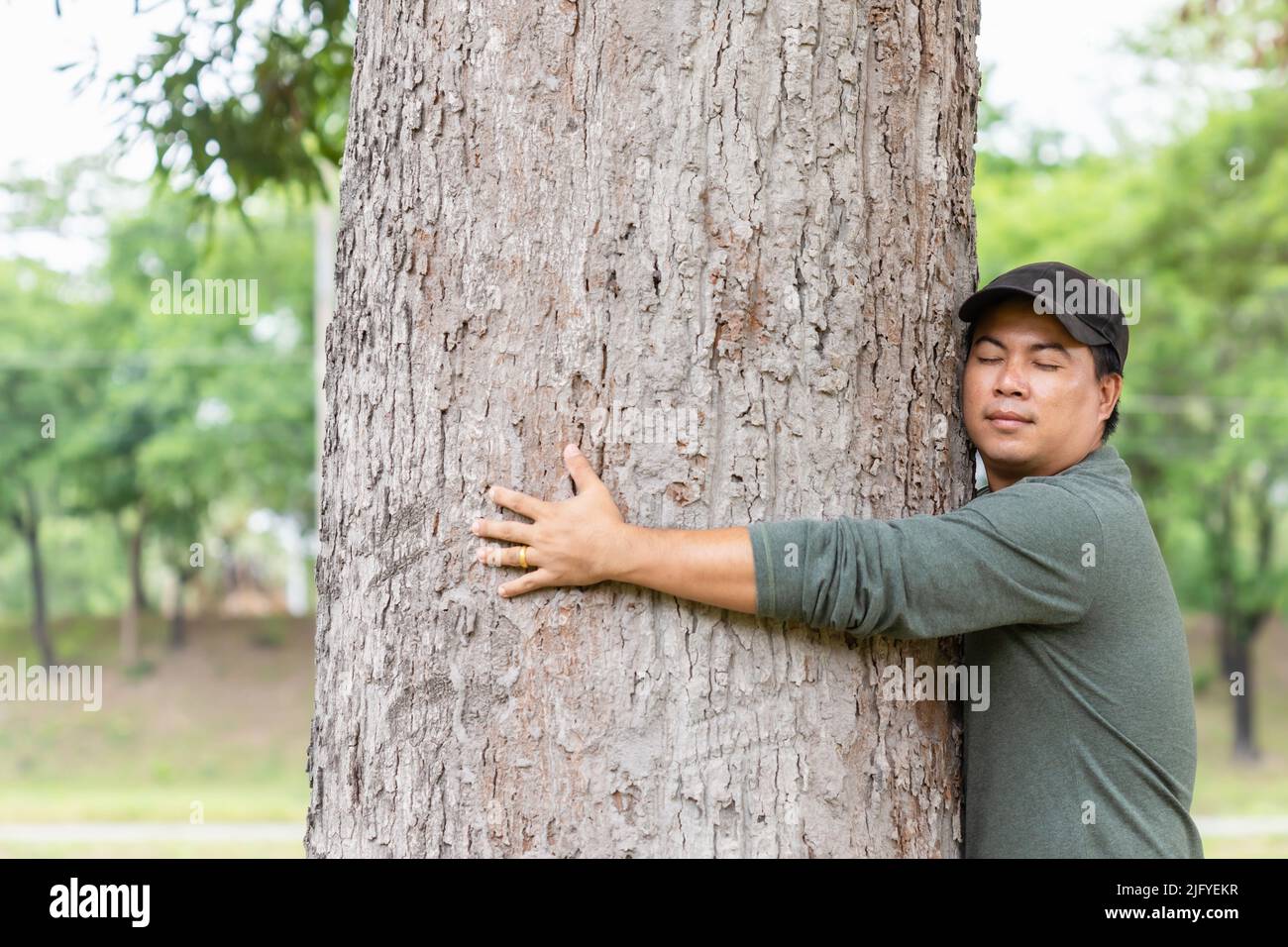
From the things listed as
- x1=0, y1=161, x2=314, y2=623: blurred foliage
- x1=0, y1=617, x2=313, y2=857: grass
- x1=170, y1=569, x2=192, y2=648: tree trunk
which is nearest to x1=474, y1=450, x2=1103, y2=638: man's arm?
x1=0, y1=617, x2=313, y2=857: grass

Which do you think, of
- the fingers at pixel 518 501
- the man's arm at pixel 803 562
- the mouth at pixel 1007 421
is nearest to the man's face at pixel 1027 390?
the mouth at pixel 1007 421

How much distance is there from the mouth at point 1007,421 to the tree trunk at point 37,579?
22.9m

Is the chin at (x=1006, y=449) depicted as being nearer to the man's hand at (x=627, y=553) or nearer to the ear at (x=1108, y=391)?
the ear at (x=1108, y=391)

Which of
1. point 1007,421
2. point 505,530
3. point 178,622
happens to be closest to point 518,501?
point 505,530

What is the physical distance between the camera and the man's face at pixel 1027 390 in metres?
2.65

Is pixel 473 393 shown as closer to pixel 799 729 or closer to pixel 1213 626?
pixel 799 729

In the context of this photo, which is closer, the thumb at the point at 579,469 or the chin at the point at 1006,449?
the thumb at the point at 579,469

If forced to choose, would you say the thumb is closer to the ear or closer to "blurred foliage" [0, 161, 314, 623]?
the ear

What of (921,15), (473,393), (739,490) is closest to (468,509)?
(473,393)

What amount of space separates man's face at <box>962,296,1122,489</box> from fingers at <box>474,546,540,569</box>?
A: 3.38ft

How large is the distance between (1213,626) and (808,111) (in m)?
26.0

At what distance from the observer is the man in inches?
87.0

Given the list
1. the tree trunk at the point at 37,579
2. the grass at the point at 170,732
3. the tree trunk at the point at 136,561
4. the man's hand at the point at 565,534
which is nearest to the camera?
the man's hand at the point at 565,534

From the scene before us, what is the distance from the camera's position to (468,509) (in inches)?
90.3
